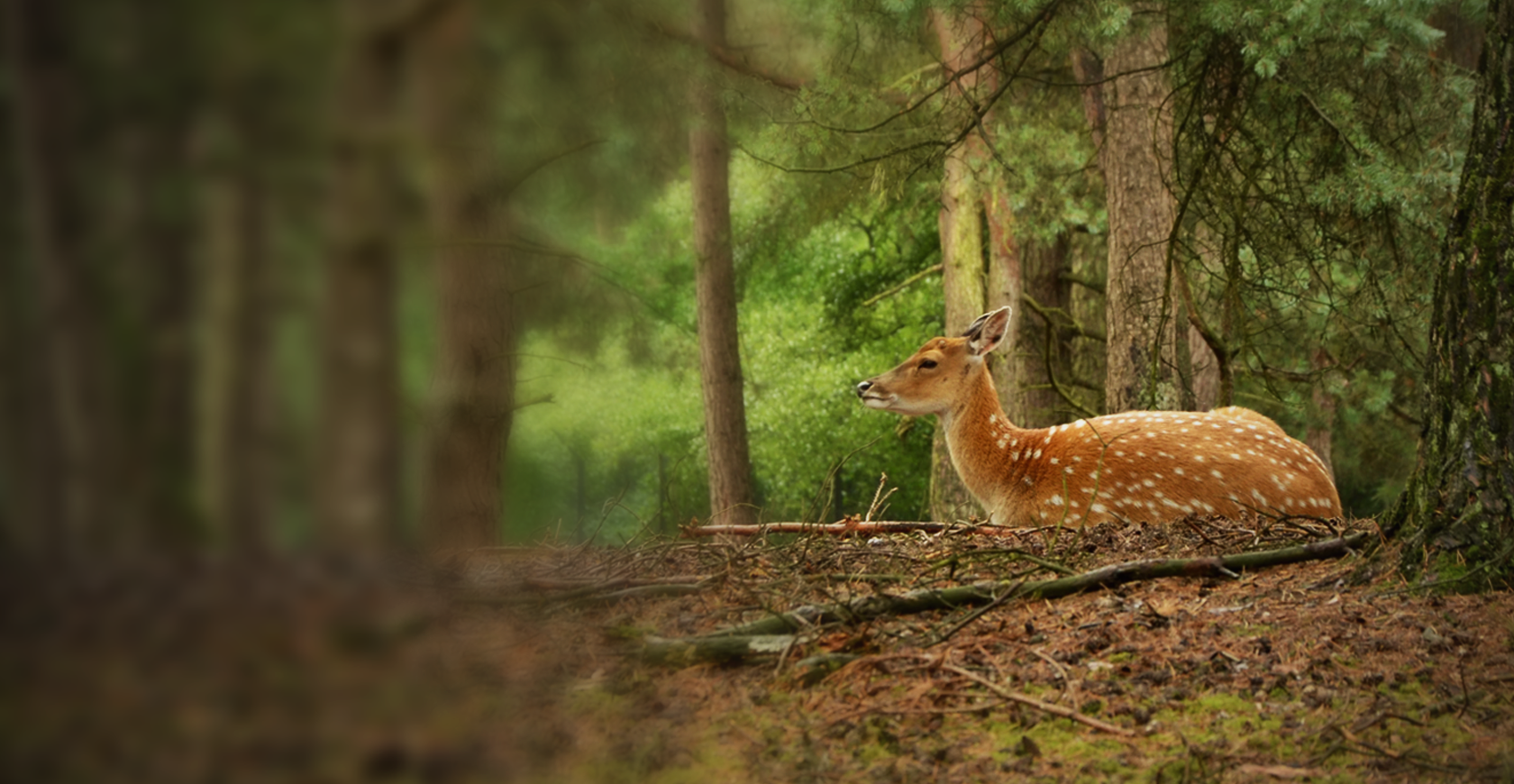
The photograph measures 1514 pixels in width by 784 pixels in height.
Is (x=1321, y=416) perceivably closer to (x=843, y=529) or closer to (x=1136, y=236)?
(x=1136, y=236)

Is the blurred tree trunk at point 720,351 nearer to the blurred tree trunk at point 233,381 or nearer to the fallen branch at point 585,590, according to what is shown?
the fallen branch at point 585,590

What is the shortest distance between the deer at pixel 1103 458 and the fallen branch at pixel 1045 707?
280 cm

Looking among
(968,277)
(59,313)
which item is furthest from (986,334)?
(59,313)

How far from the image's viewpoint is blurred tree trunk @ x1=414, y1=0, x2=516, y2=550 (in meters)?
1.13

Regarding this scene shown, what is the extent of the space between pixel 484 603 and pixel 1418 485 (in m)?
3.45

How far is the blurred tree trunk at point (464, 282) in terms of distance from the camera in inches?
44.5

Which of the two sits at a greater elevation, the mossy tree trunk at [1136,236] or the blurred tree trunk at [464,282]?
the mossy tree trunk at [1136,236]

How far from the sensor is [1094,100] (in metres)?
13.0

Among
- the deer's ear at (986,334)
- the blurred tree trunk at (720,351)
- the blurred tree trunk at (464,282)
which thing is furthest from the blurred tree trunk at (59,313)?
the blurred tree trunk at (720,351)

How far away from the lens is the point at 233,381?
38.8 inches


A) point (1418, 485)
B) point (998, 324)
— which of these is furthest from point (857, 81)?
point (1418, 485)

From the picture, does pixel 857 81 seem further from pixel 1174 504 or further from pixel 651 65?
pixel 651 65

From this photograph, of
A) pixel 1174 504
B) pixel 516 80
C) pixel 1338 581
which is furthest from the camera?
pixel 1174 504

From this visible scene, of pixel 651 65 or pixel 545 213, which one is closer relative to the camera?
pixel 545 213
